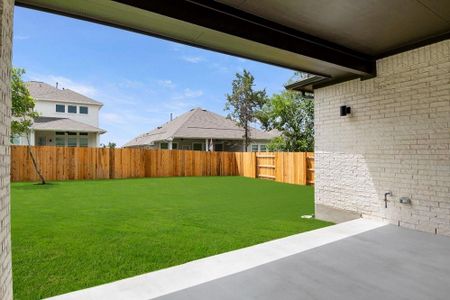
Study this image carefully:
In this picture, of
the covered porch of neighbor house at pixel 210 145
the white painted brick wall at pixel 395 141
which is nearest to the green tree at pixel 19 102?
the covered porch of neighbor house at pixel 210 145

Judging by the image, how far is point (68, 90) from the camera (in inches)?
781

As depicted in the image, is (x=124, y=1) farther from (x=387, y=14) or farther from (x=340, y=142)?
(x=340, y=142)

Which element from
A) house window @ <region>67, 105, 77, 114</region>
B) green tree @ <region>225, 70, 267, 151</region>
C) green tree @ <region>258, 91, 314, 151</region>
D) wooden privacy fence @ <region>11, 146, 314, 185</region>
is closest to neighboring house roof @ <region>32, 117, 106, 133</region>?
house window @ <region>67, 105, 77, 114</region>

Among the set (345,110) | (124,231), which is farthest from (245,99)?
(124,231)

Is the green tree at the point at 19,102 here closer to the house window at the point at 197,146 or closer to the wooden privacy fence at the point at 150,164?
the wooden privacy fence at the point at 150,164

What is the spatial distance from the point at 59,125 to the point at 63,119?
1389 millimetres

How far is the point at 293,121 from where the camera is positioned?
1755 centimetres

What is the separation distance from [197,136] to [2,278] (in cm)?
1752

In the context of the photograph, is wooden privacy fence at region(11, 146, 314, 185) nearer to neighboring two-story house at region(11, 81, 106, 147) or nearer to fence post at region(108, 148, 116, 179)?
fence post at region(108, 148, 116, 179)

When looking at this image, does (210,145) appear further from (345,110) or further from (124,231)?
(124,231)

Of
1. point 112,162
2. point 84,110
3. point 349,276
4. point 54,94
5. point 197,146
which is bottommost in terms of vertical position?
point 349,276

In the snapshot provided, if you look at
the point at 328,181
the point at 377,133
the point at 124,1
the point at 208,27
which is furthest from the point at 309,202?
the point at 124,1

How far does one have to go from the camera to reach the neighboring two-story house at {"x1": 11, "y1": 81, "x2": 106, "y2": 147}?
16469 millimetres

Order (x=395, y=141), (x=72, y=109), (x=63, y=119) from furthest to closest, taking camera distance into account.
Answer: (x=72, y=109)
(x=63, y=119)
(x=395, y=141)
